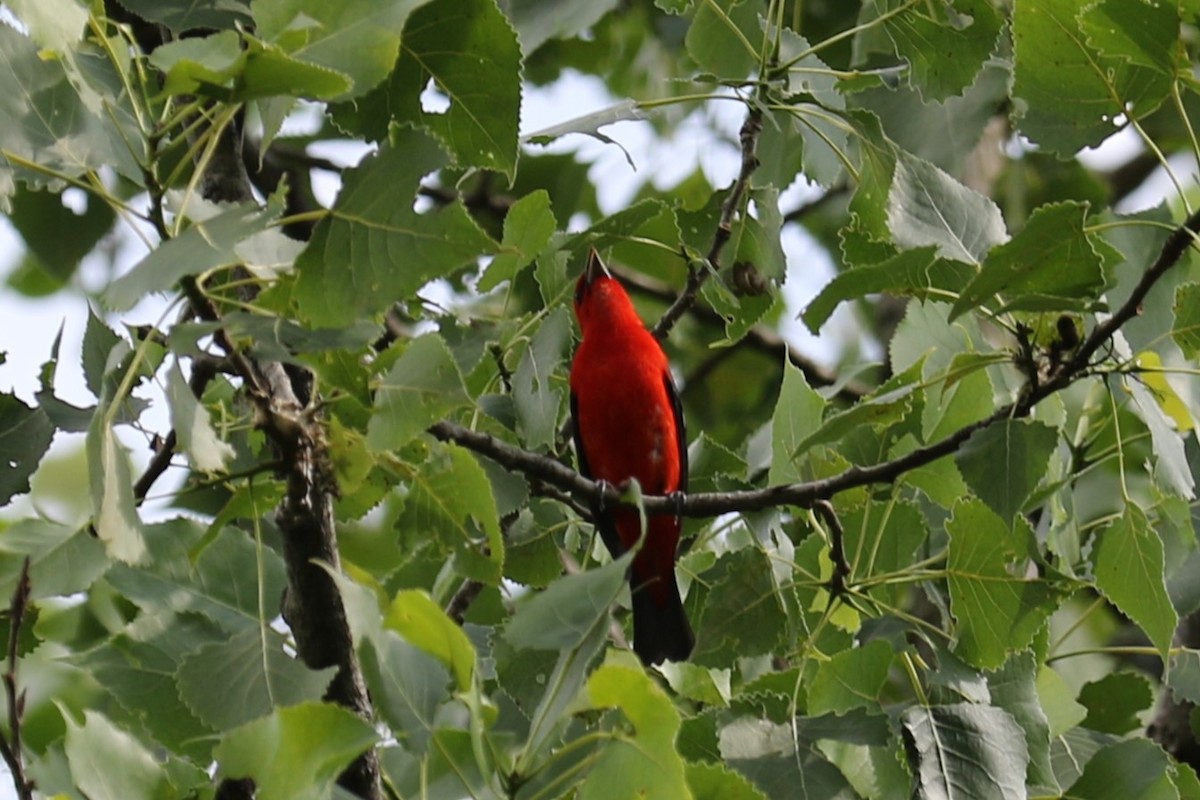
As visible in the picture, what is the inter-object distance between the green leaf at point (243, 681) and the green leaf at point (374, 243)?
587mm

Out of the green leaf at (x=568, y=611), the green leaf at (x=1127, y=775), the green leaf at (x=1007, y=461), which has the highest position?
the green leaf at (x=568, y=611)

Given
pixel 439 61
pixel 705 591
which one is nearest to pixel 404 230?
pixel 439 61

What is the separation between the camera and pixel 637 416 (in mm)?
4914

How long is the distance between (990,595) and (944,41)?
1.24m

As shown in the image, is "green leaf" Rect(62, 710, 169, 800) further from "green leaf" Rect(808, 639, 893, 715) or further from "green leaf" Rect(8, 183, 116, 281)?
"green leaf" Rect(8, 183, 116, 281)

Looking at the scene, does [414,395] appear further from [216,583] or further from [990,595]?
[990,595]

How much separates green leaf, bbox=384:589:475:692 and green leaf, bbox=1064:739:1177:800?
57.0 inches

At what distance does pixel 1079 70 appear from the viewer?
8.96 feet

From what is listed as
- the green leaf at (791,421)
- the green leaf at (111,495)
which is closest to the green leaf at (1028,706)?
the green leaf at (791,421)

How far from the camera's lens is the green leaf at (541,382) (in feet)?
9.57

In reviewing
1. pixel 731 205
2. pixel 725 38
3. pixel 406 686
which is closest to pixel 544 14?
pixel 725 38

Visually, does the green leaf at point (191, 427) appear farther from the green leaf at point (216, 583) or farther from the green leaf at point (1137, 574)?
the green leaf at point (1137, 574)

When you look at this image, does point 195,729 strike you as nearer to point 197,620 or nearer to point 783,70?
point 197,620

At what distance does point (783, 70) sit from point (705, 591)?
1.24 metres
